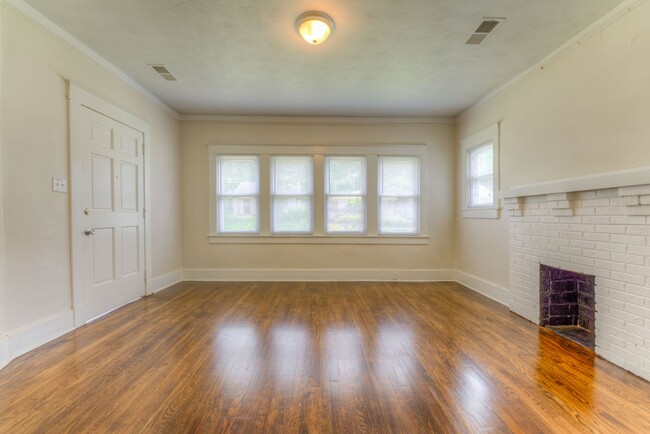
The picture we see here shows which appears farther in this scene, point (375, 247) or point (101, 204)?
point (375, 247)

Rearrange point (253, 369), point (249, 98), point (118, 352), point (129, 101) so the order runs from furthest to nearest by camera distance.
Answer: point (249, 98)
point (129, 101)
point (118, 352)
point (253, 369)

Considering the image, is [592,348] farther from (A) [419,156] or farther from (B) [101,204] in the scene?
(B) [101,204]

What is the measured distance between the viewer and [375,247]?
516cm

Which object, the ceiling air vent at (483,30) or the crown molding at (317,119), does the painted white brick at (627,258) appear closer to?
the ceiling air vent at (483,30)

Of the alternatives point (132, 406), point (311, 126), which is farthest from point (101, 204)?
point (311, 126)

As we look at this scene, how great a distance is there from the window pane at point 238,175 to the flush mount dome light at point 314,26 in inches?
112

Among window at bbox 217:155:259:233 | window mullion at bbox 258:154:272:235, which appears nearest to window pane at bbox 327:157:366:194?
window mullion at bbox 258:154:272:235

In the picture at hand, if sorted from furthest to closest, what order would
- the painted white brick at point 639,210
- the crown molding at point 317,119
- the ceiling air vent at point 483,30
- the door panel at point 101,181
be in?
the crown molding at point 317,119 < the door panel at point 101,181 < the ceiling air vent at point 483,30 < the painted white brick at point 639,210

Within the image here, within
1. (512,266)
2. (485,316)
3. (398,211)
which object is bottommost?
(485,316)

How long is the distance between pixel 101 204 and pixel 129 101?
1417mm

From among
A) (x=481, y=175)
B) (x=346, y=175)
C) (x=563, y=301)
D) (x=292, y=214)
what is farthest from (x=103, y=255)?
(x=481, y=175)

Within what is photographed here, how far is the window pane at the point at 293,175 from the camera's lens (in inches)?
204

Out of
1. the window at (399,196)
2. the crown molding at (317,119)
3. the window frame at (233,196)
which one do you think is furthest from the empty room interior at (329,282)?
the window at (399,196)

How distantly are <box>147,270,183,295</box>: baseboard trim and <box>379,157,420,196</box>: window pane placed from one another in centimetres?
380
